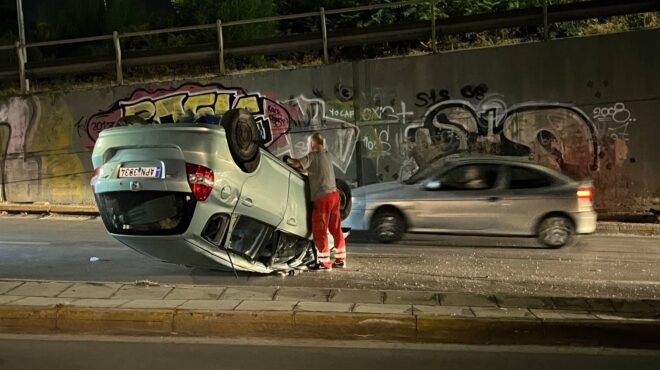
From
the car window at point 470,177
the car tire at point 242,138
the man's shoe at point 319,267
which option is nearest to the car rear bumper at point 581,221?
the car window at point 470,177

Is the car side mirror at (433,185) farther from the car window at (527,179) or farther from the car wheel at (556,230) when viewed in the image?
the car wheel at (556,230)

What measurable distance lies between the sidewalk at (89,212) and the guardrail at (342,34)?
3.35m

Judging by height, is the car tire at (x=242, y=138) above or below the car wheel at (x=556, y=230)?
above

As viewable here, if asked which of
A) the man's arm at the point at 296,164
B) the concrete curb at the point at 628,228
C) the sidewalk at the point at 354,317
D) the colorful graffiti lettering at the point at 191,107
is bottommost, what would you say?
the concrete curb at the point at 628,228

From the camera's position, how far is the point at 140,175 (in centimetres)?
584

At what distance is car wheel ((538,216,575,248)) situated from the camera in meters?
9.56

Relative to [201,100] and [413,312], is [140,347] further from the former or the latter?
[201,100]

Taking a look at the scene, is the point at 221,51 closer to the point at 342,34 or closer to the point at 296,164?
the point at 342,34

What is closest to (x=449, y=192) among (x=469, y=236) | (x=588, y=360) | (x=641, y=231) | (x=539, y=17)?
(x=469, y=236)

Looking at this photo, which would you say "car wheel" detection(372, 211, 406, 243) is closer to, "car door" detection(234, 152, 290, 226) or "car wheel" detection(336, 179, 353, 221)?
"car wheel" detection(336, 179, 353, 221)

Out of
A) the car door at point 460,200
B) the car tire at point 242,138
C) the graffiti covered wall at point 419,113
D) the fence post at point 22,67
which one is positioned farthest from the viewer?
the fence post at point 22,67

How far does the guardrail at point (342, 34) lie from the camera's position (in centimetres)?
1445

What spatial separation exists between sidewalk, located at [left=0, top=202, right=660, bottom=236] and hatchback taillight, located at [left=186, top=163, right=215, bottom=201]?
839 cm

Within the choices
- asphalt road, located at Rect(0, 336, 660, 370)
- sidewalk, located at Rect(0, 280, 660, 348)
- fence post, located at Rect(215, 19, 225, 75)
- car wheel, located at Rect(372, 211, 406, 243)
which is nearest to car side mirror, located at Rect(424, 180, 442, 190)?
car wheel, located at Rect(372, 211, 406, 243)
